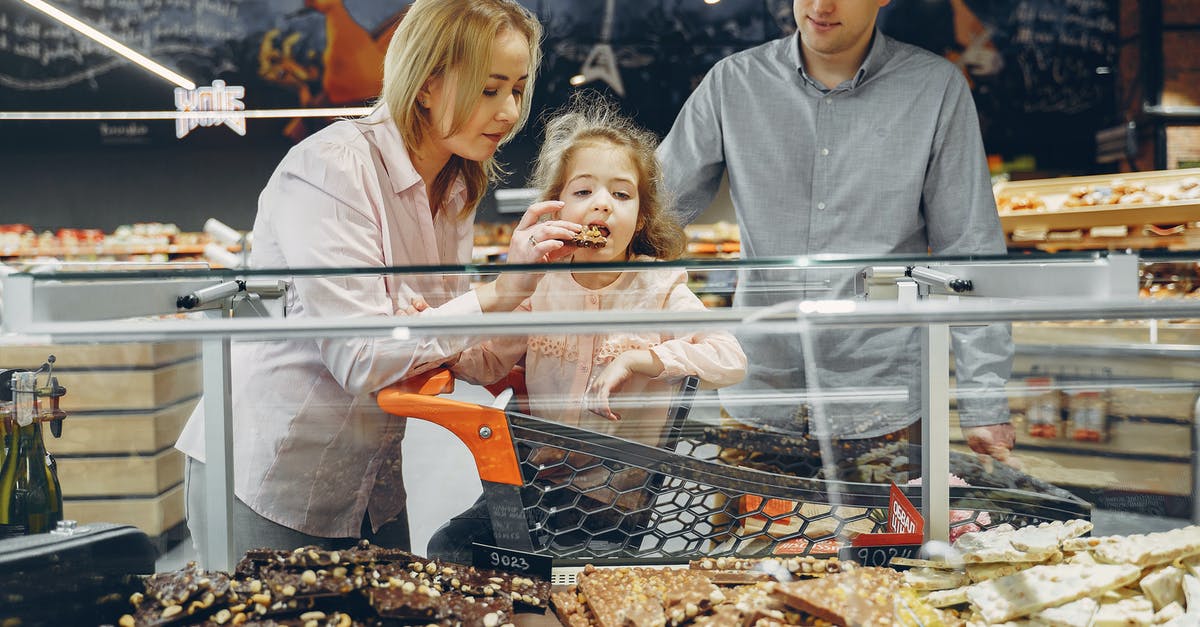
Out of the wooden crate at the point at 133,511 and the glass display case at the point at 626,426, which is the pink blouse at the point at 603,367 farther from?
the wooden crate at the point at 133,511

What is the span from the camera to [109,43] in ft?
10.6

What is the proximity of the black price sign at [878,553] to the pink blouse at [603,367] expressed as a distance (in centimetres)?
30

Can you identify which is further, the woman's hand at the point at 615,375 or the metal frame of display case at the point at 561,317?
the woman's hand at the point at 615,375

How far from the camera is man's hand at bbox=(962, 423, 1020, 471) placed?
125 cm

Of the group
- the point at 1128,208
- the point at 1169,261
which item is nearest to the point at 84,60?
the point at 1169,261

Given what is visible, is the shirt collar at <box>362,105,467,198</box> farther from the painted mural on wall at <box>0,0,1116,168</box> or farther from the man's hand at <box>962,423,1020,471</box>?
the man's hand at <box>962,423,1020,471</box>

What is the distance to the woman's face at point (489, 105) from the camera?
Result: 7.11ft

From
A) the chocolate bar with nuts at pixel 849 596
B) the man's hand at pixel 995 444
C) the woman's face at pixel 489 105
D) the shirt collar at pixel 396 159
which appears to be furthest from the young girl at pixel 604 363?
the woman's face at pixel 489 105

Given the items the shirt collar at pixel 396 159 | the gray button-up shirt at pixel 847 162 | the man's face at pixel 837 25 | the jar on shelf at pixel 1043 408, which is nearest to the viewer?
the jar on shelf at pixel 1043 408

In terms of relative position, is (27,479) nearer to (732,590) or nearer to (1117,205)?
(732,590)

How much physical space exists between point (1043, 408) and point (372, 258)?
119 cm

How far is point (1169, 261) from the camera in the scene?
38.4 inches

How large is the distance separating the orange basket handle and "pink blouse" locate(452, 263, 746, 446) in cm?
4

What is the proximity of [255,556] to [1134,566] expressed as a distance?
120cm
